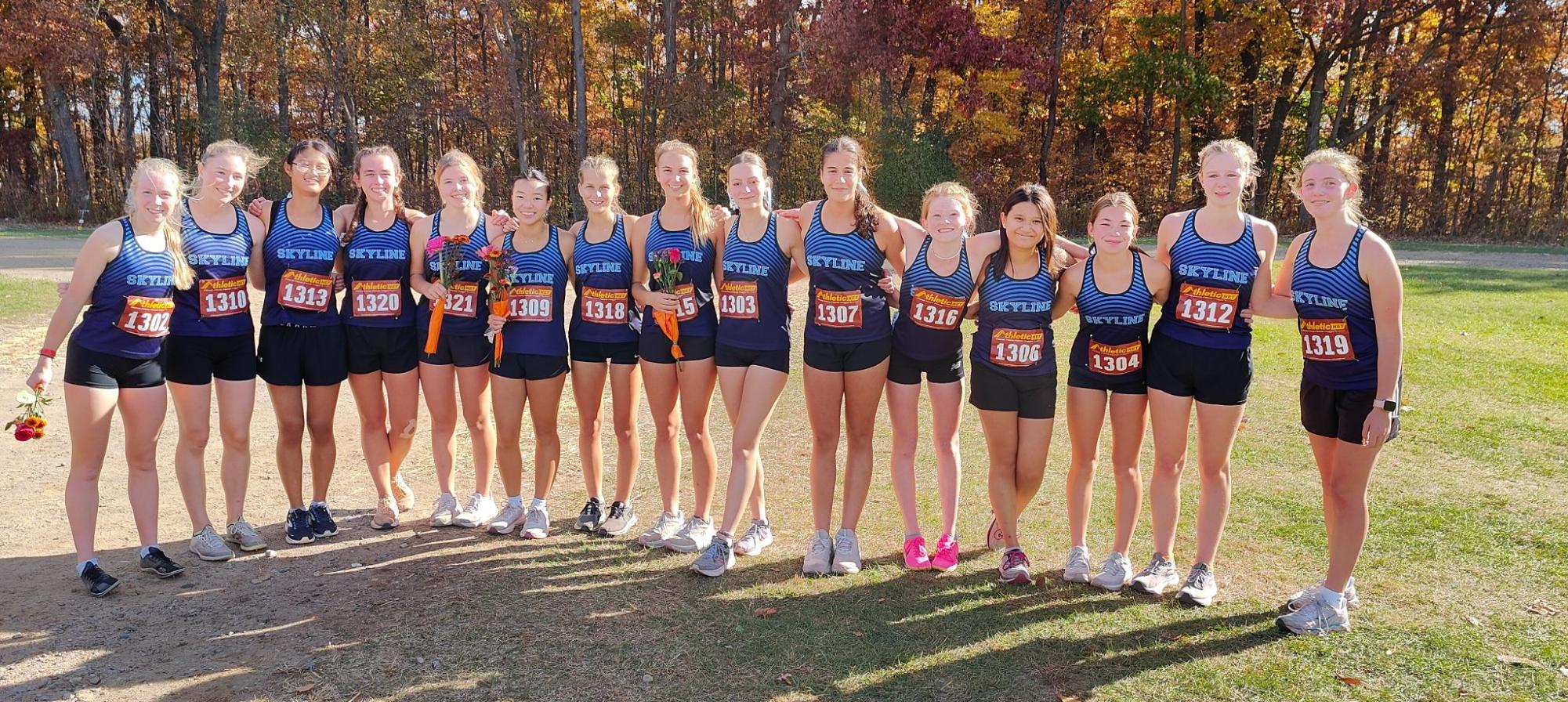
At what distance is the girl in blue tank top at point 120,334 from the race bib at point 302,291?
45cm

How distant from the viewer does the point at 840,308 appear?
4.48 m

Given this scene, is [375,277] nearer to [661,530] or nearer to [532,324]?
[532,324]

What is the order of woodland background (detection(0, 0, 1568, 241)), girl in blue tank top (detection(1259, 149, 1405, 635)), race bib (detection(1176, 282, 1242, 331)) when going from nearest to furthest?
girl in blue tank top (detection(1259, 149, 1405, 635))
race bib (detection(1176, 282, 1242, 331))
woodland background (detection(0, 0, 1568, 241))

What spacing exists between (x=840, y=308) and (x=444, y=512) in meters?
2.67

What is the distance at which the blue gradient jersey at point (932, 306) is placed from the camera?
4449 millimetres

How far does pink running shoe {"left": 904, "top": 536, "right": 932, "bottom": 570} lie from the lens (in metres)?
4.74

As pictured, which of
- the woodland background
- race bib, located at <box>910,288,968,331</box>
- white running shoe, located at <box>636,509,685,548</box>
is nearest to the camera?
race bib, located at <box>910,288,968,331</box>

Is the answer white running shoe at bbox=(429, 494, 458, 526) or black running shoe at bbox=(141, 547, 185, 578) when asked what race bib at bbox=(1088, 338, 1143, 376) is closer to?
white running shoe at bbox=(429, 494, 458, 526)

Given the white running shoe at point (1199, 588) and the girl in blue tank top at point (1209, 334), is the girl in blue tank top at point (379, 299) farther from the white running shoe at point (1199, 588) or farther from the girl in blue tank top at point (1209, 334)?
the white running shoe at point (1199, 588)

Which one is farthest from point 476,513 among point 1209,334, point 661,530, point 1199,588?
point 1209,334

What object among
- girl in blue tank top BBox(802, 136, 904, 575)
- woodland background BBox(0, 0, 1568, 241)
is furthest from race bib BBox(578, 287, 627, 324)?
woodland background BBox(0, 0, 1568, 241)

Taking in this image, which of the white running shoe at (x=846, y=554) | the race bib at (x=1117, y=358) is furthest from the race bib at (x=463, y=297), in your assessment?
the race bib at (x=1117, y=358)

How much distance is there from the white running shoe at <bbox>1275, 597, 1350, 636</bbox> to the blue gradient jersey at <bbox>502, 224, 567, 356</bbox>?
3.75 metres

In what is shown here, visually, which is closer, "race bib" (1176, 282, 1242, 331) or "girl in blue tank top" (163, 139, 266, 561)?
"race bib" (1176, 282, 1242, 331)
